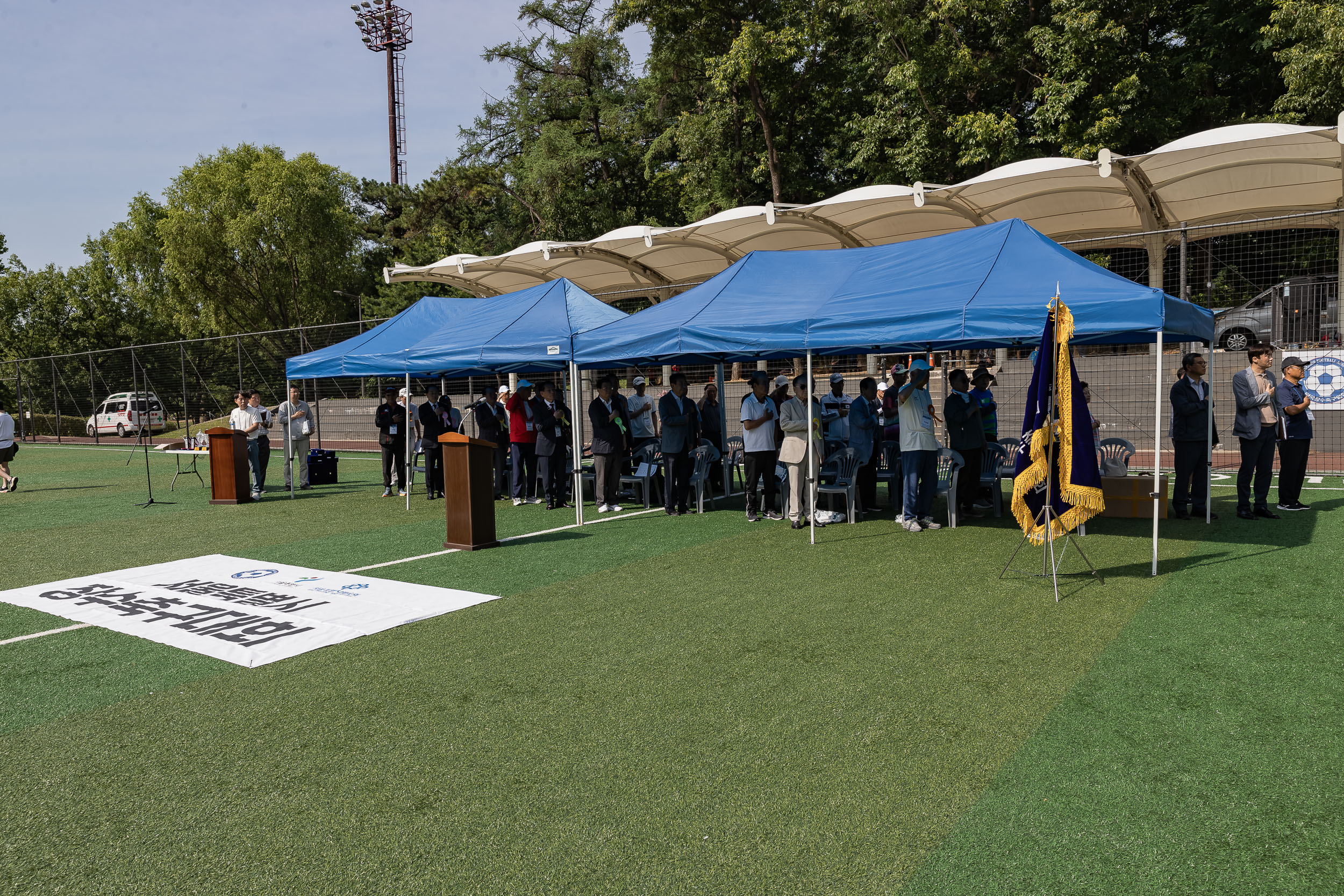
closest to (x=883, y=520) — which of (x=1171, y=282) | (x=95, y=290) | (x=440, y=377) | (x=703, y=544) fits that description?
(x=703, y=544)

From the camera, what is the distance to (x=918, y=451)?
9633mm

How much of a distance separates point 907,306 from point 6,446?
16920 mm

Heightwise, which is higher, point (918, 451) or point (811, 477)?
point (918, 451)

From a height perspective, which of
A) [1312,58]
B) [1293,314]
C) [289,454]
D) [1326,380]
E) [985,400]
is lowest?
[289,454]

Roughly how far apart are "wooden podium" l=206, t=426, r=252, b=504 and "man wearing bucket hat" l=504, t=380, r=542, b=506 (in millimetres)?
4556

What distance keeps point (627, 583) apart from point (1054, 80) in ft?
62.0

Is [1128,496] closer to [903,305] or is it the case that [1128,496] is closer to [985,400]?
[985,400]

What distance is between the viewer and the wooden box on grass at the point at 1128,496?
10.2 meters

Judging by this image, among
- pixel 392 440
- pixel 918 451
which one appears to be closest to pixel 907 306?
pixel 918 451

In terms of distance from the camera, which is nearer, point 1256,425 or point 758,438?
point 1256,425

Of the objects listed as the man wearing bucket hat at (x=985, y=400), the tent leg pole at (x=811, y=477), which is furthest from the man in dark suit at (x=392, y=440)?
the man wearing bucket hat at (x=985, y=400)

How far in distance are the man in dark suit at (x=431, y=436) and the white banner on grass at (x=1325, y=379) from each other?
13.8 m

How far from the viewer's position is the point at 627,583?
24.6 feet

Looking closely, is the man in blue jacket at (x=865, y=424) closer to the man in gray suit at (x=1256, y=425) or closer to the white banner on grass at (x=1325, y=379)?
the man in gray suit at (x=1256, y=425)
